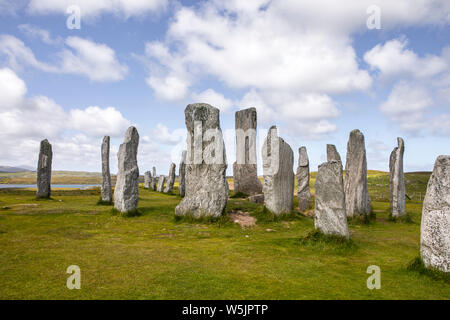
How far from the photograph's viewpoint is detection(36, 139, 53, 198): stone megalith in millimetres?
21062

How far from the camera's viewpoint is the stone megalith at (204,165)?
1281 centimetres

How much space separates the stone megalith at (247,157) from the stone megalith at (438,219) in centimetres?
1466

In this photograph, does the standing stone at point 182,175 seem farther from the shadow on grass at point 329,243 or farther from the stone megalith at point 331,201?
the stone megalith at point 331,201

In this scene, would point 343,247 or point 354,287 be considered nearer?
point 354,287

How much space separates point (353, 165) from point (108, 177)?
46.6ft

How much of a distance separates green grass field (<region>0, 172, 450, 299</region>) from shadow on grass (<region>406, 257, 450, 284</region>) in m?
0.06

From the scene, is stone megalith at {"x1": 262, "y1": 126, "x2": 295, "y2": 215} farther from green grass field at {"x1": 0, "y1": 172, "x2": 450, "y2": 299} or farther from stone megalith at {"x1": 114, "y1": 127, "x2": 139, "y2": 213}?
stone megalith at {"x1": 114, "y1": 127, "x2": 139, "y2": 213}

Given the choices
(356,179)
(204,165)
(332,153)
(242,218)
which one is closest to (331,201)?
(242,218)

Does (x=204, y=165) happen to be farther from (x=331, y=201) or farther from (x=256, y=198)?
(x=331, y=201)

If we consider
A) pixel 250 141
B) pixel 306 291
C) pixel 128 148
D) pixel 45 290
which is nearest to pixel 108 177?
pixel 128 148

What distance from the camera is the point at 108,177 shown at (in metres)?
18.9

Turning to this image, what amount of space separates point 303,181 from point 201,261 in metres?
11.4


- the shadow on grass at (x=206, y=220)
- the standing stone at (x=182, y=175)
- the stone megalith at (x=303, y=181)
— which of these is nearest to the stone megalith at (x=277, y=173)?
the shadow on grass at (x=206, y=220)
